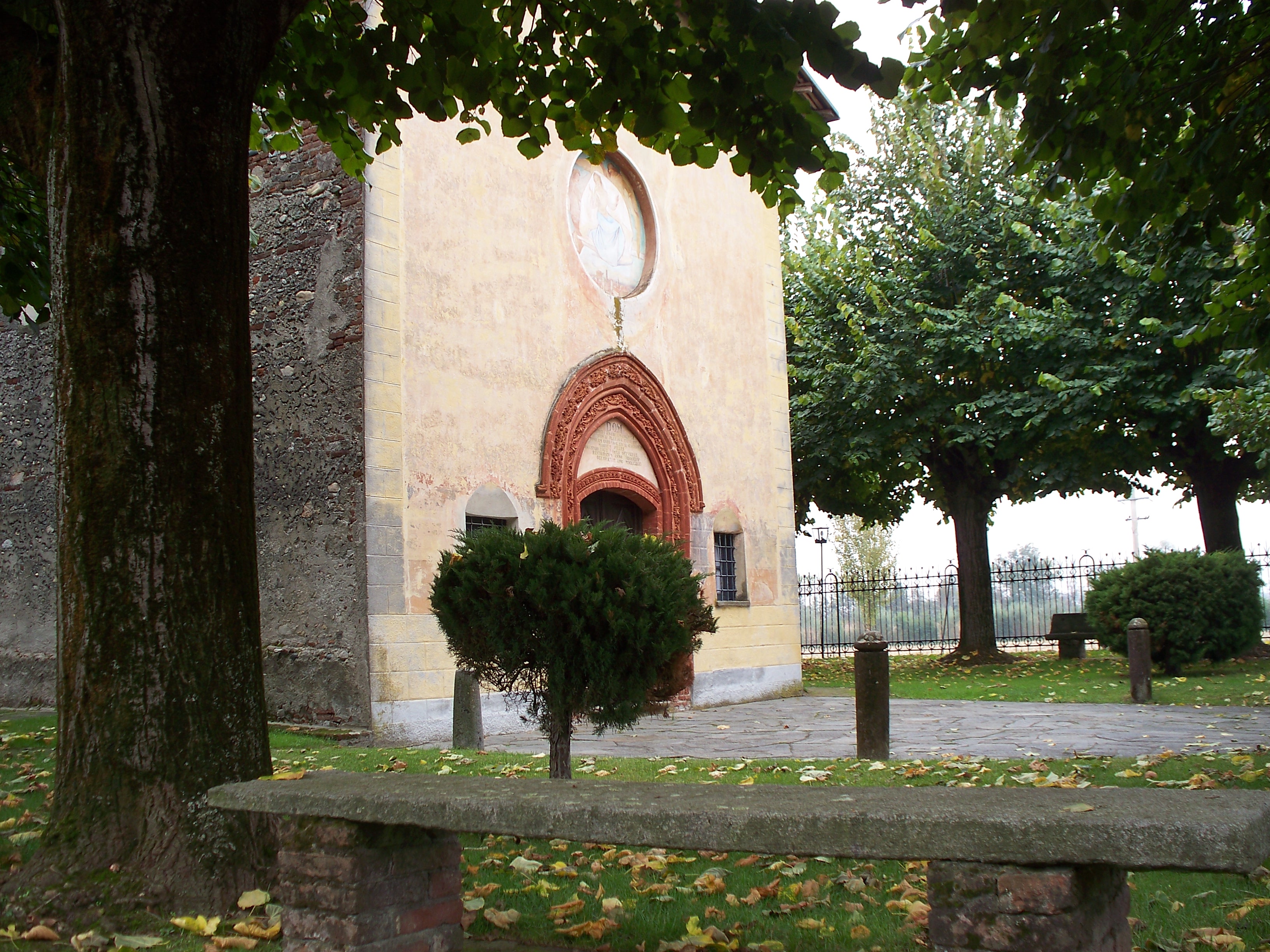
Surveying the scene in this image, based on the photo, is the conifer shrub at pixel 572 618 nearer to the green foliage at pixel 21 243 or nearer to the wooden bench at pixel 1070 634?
the green foliage at pixel 21 243

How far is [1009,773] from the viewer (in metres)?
6.60

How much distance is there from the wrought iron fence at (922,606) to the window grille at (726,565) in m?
9.85

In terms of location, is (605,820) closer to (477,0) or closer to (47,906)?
(47,906)

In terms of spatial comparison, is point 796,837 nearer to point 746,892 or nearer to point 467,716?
point 746,892

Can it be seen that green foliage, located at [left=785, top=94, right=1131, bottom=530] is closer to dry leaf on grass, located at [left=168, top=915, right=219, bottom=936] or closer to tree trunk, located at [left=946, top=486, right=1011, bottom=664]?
tree trunk, located at [left=946, top=486, right=1011, bottom=664]

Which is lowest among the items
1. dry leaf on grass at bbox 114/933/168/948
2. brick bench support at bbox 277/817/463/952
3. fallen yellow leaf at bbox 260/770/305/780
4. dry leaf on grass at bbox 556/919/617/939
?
dry leaf on grass at bbox 556/919/617/939

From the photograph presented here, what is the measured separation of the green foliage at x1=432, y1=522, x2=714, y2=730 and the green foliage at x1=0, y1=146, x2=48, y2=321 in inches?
165

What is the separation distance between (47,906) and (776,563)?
12.5 metres

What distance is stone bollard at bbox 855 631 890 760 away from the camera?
786cm

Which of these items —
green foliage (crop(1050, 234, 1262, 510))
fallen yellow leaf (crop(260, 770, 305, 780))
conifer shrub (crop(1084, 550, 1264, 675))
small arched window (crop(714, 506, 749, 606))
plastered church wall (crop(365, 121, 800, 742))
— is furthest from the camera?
green foliage (crop(1050, 234, 1262, 510))

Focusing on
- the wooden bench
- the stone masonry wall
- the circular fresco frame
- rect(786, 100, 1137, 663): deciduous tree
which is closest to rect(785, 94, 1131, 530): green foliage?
rect(786, 100, 1137, 663): deciduous tree

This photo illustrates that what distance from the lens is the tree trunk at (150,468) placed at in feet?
12.8

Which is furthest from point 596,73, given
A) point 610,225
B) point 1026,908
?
point 610,225

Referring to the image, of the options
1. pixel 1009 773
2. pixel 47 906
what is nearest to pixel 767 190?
pixel 1009 773
